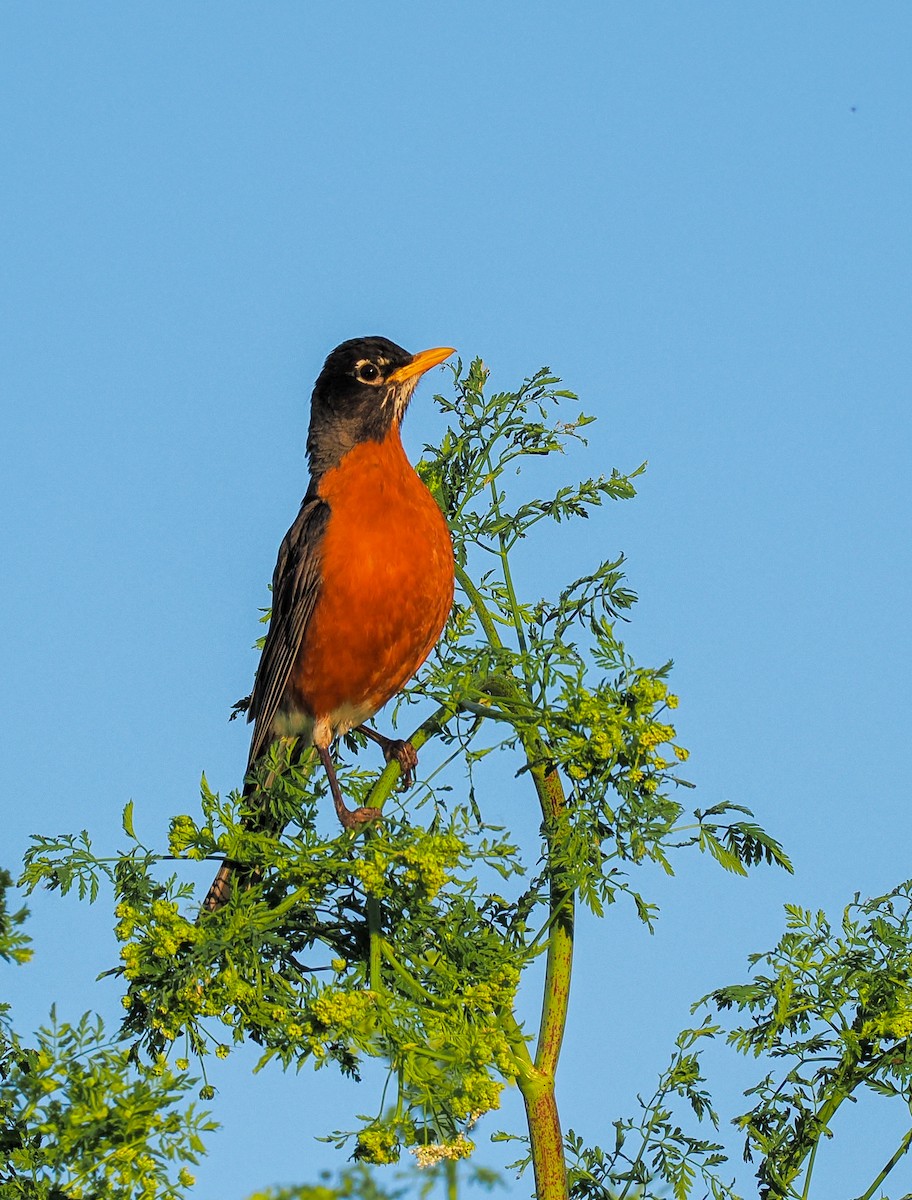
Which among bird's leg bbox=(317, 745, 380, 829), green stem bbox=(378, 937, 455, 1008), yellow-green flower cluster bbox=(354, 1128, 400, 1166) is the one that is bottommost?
yellow-green flower cluster bbox=(354, 1128, 400, 1166)

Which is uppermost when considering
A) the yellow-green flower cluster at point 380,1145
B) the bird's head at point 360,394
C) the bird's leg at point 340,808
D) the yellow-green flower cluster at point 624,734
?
the bird's head at point 360,394

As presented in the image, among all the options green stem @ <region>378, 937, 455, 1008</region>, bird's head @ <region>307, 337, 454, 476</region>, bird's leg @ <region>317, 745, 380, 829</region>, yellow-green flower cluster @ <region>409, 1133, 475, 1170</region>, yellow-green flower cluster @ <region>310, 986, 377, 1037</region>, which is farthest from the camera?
bird's head @ <region>307, 337, 454, 476</region>

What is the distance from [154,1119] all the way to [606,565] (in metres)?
2.24

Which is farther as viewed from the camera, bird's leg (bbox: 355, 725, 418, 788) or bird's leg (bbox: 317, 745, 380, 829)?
bird's leg (bbox: 355, 725, 418, 788)

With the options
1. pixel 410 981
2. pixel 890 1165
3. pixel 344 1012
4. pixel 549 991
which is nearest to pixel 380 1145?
pixel 344 1012

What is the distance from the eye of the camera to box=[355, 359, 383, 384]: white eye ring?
24.5 feet

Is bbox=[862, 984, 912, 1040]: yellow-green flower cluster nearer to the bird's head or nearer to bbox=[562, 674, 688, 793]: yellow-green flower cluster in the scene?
bbox=[562, 674, 688, 793]: yellow-green flower cluster

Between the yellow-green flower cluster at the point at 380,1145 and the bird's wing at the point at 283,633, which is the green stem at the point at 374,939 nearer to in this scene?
the yellow-green flower cluster at the point at 380,1145

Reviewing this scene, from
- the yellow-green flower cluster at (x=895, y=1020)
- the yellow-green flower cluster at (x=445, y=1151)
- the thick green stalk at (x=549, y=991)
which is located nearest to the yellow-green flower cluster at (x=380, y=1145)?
the yellow-green flower cluster at (x=445, y=1151)

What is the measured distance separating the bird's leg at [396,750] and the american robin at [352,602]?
0.01 metres

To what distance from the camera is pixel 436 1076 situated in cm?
397

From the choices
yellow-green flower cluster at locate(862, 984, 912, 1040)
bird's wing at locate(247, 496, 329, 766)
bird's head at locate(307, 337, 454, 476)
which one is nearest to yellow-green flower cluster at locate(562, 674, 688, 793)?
yellow-green flower cluster at locate(862, 984, 912, 1040)

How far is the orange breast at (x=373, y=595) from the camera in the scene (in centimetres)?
637

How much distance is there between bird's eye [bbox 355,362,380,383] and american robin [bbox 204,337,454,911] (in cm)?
34
